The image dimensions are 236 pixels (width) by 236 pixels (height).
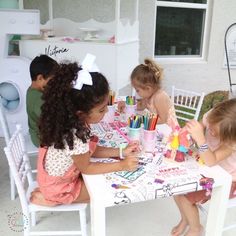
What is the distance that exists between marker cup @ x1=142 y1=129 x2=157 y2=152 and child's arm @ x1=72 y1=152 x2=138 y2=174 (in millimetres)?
185

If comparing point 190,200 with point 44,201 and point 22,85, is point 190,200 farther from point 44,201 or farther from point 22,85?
point 22,85

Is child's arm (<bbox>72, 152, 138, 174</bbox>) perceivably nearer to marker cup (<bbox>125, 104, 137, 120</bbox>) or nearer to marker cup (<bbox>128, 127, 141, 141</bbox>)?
Answer: marker cup (<bbox>128, 127, 141, 141</bbox>)

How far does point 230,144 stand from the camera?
51.7 inches

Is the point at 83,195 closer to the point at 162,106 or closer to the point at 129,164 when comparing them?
the point at 129,164

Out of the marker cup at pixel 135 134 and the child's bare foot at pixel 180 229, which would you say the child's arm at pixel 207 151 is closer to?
the marker cup at pixel 135 134

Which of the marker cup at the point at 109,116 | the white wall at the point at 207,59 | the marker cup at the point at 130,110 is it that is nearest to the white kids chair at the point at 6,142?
the marker cup at the point at 109,116

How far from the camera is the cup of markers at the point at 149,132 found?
1390 mm

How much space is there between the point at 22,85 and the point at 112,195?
A: 7.14 ft

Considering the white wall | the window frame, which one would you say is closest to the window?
the window frame

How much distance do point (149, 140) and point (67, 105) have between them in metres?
0.45

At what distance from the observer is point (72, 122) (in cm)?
119

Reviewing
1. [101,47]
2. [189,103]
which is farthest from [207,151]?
[101,47]

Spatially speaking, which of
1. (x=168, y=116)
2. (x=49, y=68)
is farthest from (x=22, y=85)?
(x=168, y=116)

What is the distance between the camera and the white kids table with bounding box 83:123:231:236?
1.09 meters
